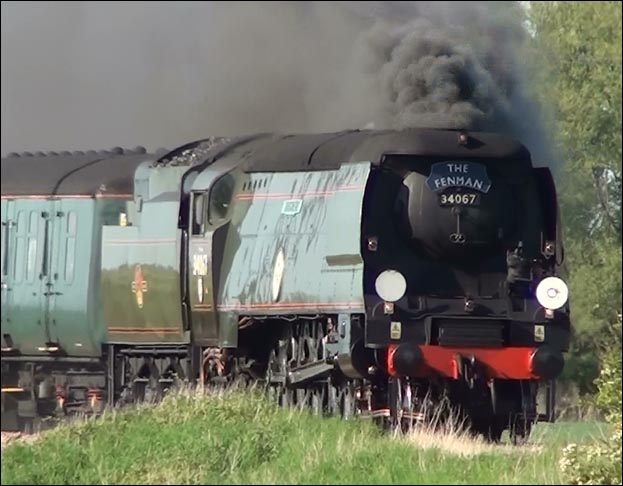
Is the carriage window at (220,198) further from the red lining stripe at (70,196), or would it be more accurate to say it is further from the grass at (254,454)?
the grass at (254,454)

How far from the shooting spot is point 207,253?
62.8 ft

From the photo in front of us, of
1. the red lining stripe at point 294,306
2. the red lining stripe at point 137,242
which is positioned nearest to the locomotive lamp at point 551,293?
the red lining stripe at point 294,306

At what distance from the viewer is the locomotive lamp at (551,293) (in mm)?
17344

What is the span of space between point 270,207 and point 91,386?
16.4ft

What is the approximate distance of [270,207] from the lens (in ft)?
60.4

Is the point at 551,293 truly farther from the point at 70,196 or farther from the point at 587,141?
the point at 587,141

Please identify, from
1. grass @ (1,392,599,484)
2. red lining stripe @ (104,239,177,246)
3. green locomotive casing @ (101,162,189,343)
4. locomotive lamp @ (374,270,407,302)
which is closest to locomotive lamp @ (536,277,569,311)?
locomotive lamp @ (374,270,407,302)

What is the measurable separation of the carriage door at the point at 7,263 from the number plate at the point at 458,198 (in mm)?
8407

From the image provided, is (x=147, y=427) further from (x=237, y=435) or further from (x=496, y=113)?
(x=496, y=113)

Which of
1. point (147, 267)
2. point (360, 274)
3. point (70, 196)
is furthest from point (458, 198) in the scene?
point (70, 196)

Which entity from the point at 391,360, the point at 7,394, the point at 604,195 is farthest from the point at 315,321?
the point at 604,195

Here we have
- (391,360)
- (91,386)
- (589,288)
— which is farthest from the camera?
(589,288)

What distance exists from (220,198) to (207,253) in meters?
0.66

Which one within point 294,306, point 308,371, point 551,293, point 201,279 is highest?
point 201,279
